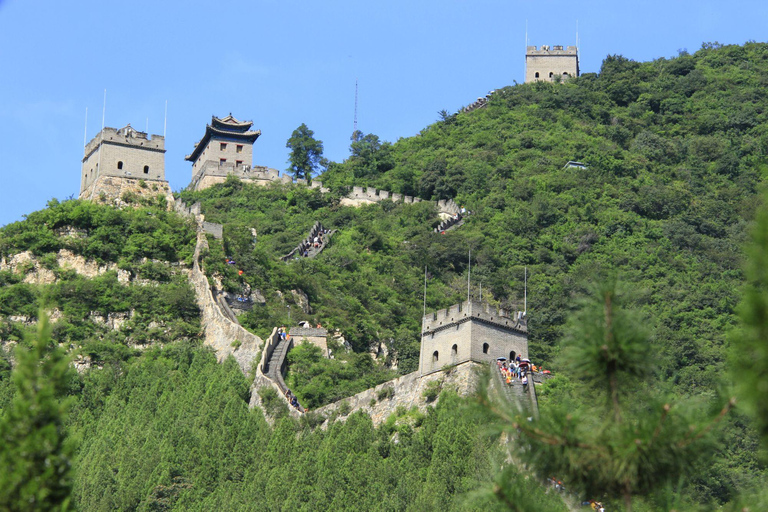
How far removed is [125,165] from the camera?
Result: 65438 mm

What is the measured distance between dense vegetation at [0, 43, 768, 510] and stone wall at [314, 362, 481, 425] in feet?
2.95

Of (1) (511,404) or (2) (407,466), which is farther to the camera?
(2) (407,466)

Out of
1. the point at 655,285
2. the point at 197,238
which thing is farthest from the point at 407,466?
the point at 655,285

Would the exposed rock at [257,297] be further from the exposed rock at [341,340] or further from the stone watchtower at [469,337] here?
the stone watchtower at [469,337]

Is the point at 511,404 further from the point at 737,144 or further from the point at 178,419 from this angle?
the point at 737,144

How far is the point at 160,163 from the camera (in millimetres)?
65875

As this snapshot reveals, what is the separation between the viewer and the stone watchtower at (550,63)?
106188mm

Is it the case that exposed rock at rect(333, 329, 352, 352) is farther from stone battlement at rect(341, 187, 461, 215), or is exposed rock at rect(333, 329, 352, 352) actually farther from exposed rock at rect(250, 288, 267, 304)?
stone battlement at rect(341, 187, 461, 215)

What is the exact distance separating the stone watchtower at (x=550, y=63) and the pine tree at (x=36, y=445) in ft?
318

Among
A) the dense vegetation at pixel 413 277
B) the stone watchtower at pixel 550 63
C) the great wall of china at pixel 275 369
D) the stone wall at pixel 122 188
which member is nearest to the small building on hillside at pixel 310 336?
the great wall of china at pixel 275 369

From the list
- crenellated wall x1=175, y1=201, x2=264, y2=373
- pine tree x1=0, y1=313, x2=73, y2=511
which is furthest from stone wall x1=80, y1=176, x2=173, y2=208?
pine tree x1=0, y1=313, x2=73, y2=511

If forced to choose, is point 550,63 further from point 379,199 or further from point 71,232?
point 71,232

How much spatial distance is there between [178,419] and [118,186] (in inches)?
845

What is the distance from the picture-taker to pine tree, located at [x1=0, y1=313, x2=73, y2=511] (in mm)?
10766
